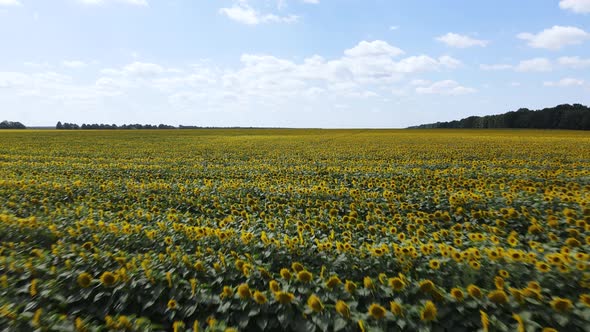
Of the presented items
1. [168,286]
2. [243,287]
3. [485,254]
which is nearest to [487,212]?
[485,254]

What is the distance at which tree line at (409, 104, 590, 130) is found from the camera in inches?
2537

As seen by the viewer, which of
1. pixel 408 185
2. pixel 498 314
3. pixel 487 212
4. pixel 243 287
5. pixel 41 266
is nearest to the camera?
pixel 498 314

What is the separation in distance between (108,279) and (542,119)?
8922cm

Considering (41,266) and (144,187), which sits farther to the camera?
(144,187)

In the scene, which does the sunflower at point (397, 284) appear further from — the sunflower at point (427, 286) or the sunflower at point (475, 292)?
the sunflower at point (475, 292)

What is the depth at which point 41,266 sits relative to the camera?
379cm

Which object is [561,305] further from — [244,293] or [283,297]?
[244,293]

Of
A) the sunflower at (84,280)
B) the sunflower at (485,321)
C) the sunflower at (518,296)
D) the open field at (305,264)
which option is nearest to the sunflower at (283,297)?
the open field at (305,264)

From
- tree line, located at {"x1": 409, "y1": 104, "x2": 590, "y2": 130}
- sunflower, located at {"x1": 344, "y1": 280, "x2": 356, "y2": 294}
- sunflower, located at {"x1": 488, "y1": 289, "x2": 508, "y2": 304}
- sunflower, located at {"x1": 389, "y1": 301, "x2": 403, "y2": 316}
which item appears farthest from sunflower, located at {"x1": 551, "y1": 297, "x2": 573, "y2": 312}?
tree line, located at {"x1": 409, "y1": 104, "x2": 590, "y2": 130}

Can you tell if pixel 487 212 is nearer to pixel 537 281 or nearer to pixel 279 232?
pixel 537 281

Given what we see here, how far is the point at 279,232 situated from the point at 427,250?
2.08m

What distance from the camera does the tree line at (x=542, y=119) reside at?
64.4 m

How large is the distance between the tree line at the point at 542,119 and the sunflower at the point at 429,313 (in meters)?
78.1

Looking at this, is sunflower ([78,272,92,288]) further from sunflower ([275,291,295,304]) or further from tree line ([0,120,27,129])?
tree line ([0,120,27,129])
